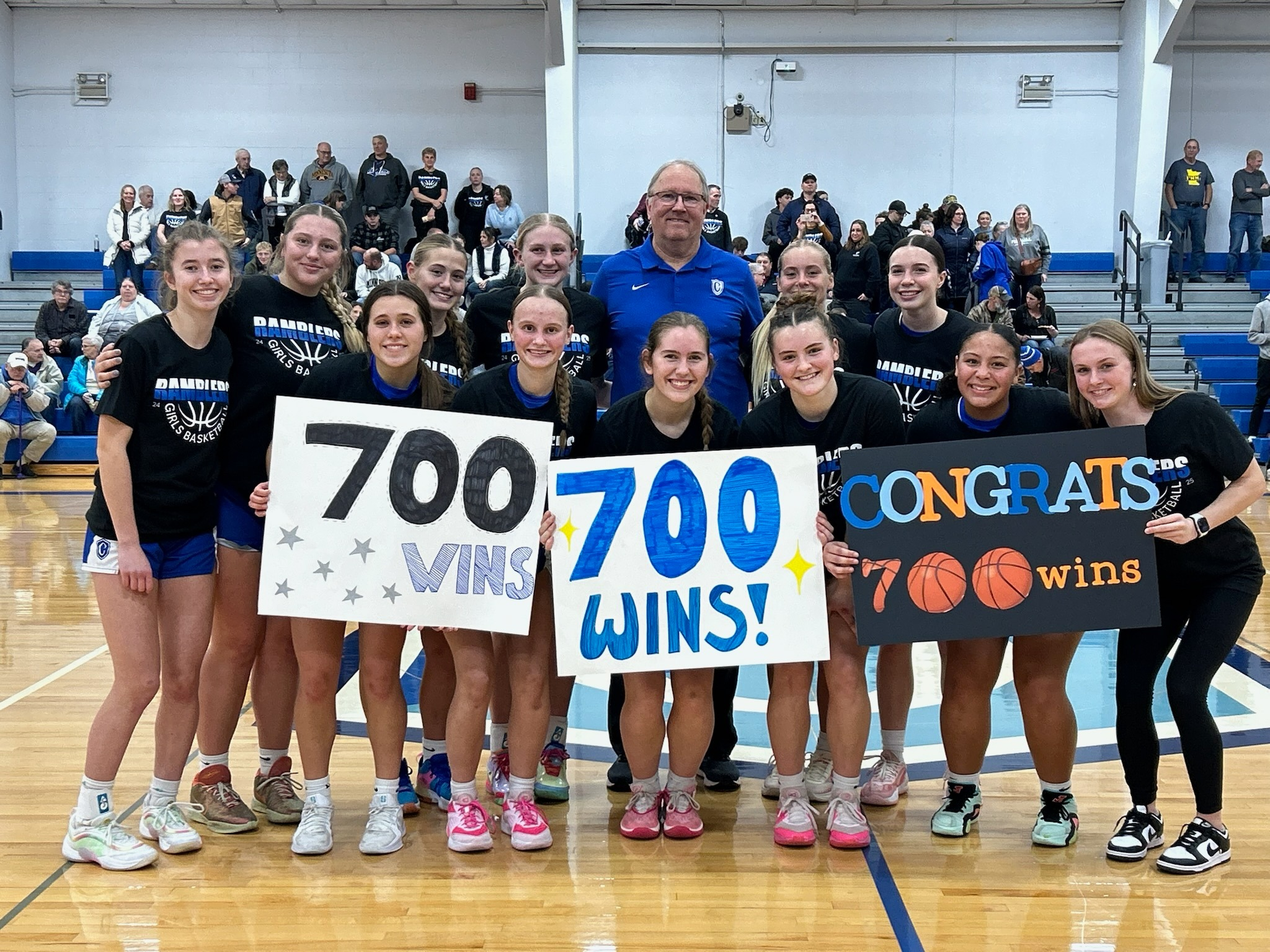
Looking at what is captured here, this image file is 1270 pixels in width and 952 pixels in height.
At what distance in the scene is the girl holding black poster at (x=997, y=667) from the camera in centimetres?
343

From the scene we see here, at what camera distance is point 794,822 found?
348 cm

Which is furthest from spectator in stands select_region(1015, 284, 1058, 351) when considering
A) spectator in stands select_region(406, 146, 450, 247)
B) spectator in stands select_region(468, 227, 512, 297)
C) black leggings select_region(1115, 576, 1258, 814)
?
black leggings select_region(1115, 576, 1258, 814)

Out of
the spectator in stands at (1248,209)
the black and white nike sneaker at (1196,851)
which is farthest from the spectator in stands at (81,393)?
the spectator in stands at (1248,209)

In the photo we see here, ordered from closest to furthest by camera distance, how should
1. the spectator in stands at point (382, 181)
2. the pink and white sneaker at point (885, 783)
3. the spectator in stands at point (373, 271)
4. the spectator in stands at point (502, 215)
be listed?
the pink and white sneaker at point (885, 783)
the spectator in stands at point (373, 271)
the spectator in stands at point (502, 215)
the spectator in stands at point (382, 181)

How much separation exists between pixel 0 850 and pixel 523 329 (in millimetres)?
2102

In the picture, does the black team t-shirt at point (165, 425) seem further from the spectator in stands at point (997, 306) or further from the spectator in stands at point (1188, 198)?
the spectator in stands at point (1188, 198)

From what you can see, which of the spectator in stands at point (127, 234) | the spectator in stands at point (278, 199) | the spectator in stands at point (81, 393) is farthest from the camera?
the spectator in stands at point (278, 199)

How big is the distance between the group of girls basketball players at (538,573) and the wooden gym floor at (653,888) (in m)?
0.09

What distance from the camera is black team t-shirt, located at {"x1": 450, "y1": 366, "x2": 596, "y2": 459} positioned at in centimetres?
351

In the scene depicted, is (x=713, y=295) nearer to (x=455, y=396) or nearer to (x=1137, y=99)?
(x=455, y=396)

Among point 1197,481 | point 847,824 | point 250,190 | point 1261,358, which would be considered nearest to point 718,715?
point 847,824

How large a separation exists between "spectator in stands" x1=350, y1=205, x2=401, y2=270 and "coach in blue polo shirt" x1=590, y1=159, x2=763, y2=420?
11.1 meters

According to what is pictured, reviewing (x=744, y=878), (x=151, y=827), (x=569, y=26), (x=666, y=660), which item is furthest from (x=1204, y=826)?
(x=569, y=26)

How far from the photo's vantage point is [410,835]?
3588mm
